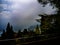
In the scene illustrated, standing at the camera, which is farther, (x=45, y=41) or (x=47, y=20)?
(x=47, y=20)

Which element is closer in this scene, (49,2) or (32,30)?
(32,30)

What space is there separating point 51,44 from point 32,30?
260 centimetres

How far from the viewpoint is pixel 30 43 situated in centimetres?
441

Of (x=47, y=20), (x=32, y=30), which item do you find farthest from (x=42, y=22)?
(x=32, y=30)

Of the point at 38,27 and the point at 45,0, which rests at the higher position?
the point at 45,0

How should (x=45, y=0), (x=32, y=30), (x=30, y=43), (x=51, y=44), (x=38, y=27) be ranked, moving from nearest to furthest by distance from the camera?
(x=30, y=43)
(x=51, y=44)
(x=32, y=30)
(x=38, y=27)
(x=45, y=0)

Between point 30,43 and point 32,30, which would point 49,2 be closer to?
point 32,30

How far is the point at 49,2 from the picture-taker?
29.1 ft

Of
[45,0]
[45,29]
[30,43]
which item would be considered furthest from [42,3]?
[30,43]

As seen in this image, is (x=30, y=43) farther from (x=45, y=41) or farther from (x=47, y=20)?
(x=47, y=20)

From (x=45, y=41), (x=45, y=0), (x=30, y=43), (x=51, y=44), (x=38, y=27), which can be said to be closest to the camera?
(x=30, y=43)

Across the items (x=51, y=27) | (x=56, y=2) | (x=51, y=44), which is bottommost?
(x=51, y=44)

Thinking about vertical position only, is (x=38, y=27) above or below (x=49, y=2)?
below

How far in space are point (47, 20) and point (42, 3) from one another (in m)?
1.00
